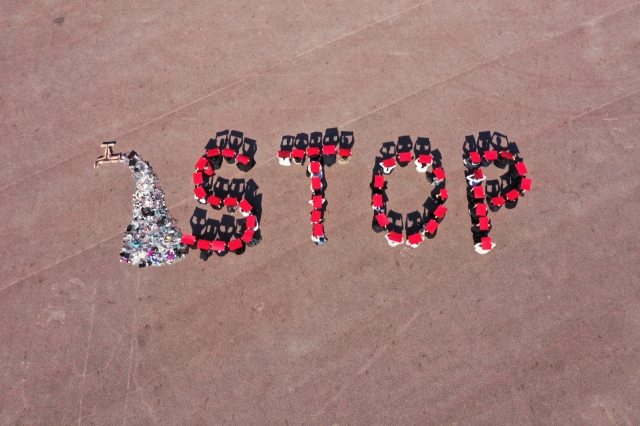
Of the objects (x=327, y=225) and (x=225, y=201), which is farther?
(x=327, y=225)

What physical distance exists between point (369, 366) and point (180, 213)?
11.4 meters

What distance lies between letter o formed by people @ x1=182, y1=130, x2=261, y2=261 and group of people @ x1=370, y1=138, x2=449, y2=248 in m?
5.79

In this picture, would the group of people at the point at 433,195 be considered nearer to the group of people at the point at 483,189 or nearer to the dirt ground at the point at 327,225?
the dirt ground at the point at 327,225

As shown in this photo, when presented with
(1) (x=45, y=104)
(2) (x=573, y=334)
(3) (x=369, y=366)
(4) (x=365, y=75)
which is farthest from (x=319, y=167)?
(1) (x=45, y=104)

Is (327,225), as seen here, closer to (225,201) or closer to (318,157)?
(318,157)

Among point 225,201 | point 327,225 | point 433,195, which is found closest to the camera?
point 225,201

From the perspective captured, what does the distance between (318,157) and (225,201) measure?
503 centimetres

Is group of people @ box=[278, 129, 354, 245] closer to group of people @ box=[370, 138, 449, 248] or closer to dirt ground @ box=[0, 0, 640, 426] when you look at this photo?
dirt ground @ box=[0, 0, 640, 426]

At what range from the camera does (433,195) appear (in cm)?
1859

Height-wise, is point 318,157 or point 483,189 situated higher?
point 318,157

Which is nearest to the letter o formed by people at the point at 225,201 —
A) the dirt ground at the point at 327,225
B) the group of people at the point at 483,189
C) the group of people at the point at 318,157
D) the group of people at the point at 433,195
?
the dirt ground at the point at 327,225

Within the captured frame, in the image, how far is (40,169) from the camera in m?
19.4

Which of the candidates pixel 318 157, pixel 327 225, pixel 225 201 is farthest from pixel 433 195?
pixel 225 201

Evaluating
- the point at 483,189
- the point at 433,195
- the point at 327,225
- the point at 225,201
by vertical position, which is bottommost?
the point at 483,189
